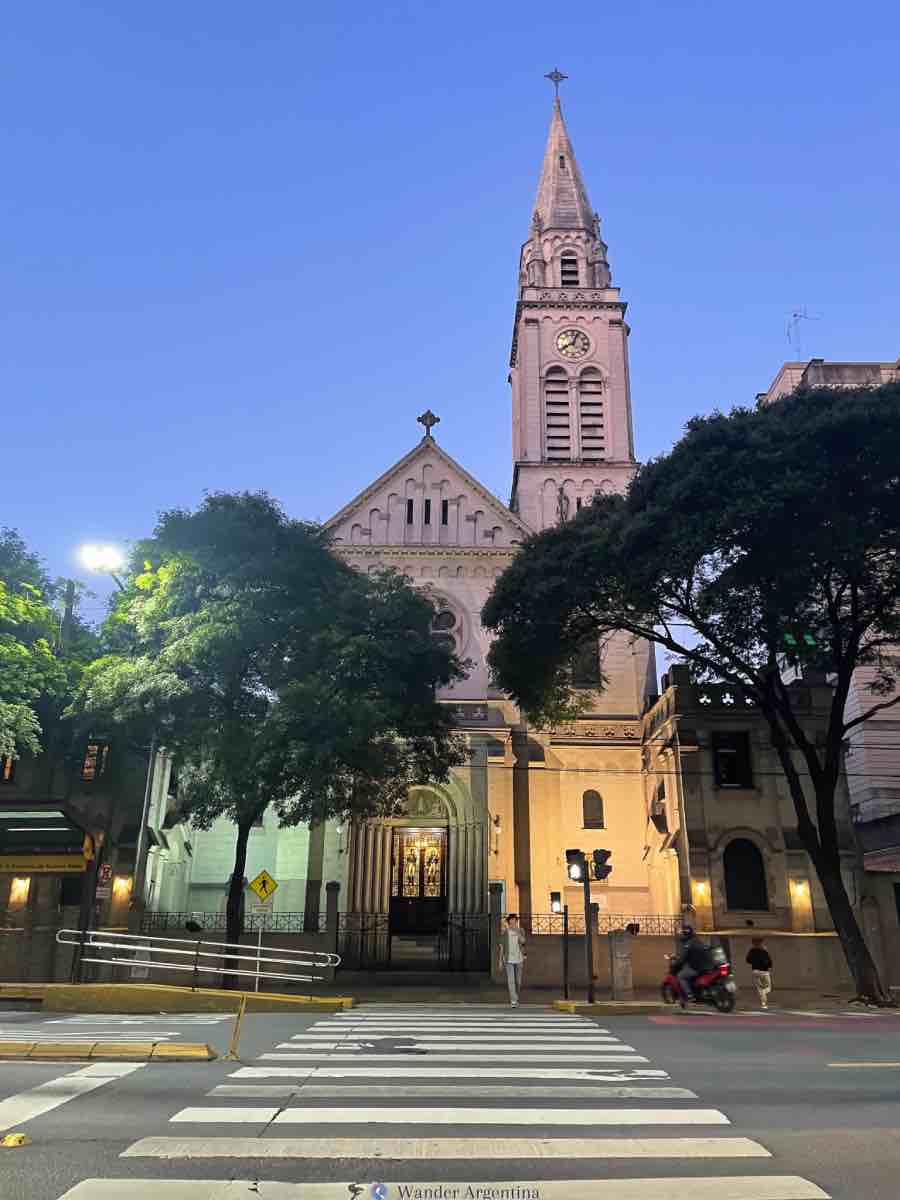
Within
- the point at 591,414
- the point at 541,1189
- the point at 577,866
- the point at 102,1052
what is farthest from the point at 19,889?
the point at 591,414

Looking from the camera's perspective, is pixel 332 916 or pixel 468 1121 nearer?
pixel 468 1121

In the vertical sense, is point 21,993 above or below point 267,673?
below

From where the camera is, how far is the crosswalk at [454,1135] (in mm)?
5027

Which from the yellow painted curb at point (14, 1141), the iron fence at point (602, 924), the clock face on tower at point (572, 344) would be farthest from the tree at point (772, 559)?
the clock face on tower at point (572, 344)

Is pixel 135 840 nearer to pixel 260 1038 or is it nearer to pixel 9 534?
pixel 9 534

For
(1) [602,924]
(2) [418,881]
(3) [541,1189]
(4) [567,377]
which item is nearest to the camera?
(3) [541,1189]

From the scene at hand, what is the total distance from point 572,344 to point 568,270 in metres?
5.68

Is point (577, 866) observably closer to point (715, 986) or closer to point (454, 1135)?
point (715, 986)

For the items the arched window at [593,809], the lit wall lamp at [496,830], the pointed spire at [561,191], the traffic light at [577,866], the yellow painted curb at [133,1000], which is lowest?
the yellow painted curb at [133,1000]

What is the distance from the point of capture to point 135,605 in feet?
74.0

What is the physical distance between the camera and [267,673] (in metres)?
22.2

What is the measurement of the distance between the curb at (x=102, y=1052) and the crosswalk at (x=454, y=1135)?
2.35ft

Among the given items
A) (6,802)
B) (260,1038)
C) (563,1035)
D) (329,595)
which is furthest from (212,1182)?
(6,802)

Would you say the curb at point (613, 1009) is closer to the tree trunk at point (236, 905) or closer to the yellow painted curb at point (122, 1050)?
the tree trunk at point (236, 905)
